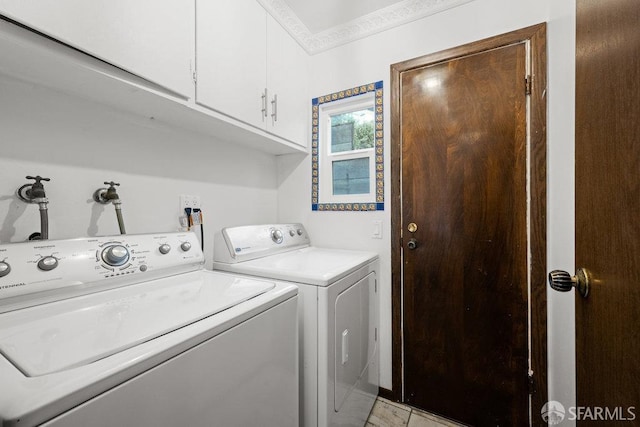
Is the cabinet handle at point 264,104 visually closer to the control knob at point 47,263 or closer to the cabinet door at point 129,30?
the cabinet door at point 129,30

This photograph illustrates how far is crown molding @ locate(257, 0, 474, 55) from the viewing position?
5.34 feet

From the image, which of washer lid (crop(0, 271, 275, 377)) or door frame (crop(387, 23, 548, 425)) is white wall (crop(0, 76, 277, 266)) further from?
door frame (crop(387, 23, 548, 425))

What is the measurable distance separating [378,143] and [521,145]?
81cm

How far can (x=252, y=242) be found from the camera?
1.53m

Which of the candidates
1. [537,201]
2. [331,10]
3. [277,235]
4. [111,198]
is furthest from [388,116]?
[111,198]

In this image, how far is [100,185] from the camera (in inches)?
44.7

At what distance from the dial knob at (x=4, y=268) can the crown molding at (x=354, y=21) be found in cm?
169

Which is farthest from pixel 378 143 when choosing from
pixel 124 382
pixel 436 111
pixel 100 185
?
pixel 124 382

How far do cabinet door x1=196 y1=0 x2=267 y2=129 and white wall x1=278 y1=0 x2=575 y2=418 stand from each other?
668 millimetres

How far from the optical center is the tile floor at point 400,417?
1540 mm

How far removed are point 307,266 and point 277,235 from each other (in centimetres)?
49

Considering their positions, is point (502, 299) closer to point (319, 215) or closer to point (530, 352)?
point (530, 352)

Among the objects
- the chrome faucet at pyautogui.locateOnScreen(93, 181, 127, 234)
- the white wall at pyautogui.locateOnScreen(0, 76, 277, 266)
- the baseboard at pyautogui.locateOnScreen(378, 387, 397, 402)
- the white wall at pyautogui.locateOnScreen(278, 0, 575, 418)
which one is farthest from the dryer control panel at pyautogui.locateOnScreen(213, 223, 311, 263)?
the baseboard at pyautogui.locateOnScreen(378, 387, 397, 402)

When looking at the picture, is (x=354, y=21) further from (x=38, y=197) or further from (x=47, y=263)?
(x=47, y=263)
